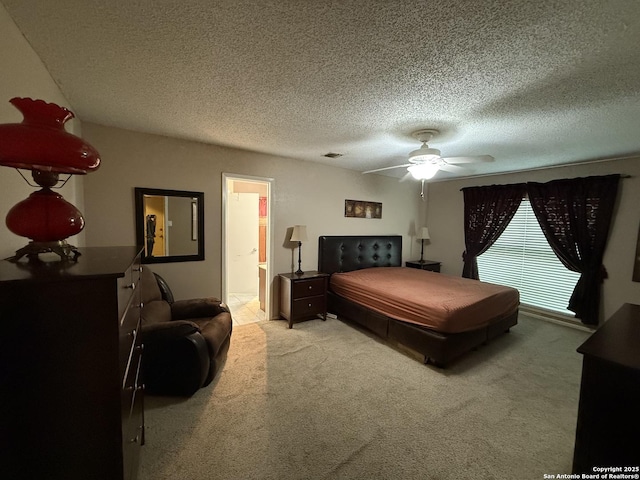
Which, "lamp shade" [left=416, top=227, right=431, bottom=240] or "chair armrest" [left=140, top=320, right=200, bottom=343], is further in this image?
"lamp shade" [left=416, top=227, right=431, bottom=240]

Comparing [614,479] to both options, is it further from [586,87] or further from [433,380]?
[586,87]

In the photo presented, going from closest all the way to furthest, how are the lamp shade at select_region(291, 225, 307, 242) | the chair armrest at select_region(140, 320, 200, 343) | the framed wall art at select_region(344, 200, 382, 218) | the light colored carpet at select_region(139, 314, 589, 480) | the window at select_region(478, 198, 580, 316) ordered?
the light colored carpet at select_region(139, 314, 589, 480)
the chair armrest at select_region(140, 320, 200, 343)
the lamp shade at select_region(291, 225, 307, 242)
the window at select_region(478, 198, 580, 316)
the framed wall art at select_region(344, 200, 382, 218)

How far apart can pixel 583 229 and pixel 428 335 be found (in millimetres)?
2981

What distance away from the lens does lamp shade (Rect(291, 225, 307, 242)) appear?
3.72 m

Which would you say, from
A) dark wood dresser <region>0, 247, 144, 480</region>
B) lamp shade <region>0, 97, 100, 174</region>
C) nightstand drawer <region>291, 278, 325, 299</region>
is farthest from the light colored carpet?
lamp shade <region>0, 97, 100, 174</region>

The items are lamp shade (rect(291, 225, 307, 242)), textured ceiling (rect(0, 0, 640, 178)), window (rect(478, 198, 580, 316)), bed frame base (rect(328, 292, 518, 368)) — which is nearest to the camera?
textured ceiling (rect(0, 0, 640, 178))

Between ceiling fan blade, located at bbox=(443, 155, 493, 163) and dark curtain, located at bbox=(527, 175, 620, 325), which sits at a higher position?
ceiling fan blade, located at bbox=(443, 155, 493, 163)

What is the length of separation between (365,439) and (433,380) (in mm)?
1027

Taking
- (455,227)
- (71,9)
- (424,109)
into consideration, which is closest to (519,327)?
(455,227)

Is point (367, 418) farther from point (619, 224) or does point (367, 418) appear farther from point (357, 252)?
point (619, 224)

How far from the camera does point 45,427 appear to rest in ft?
2.60

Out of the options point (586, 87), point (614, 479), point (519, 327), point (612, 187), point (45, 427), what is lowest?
point (519, 327)

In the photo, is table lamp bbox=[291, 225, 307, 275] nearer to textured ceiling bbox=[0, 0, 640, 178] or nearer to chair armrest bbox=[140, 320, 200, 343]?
textured ceiling bbox=[0, 0, 640, 178]

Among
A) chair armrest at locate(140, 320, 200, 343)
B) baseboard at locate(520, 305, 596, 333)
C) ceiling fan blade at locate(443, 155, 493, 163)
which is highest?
ceiling fan blade at locate(443, 155, 493, 163)
